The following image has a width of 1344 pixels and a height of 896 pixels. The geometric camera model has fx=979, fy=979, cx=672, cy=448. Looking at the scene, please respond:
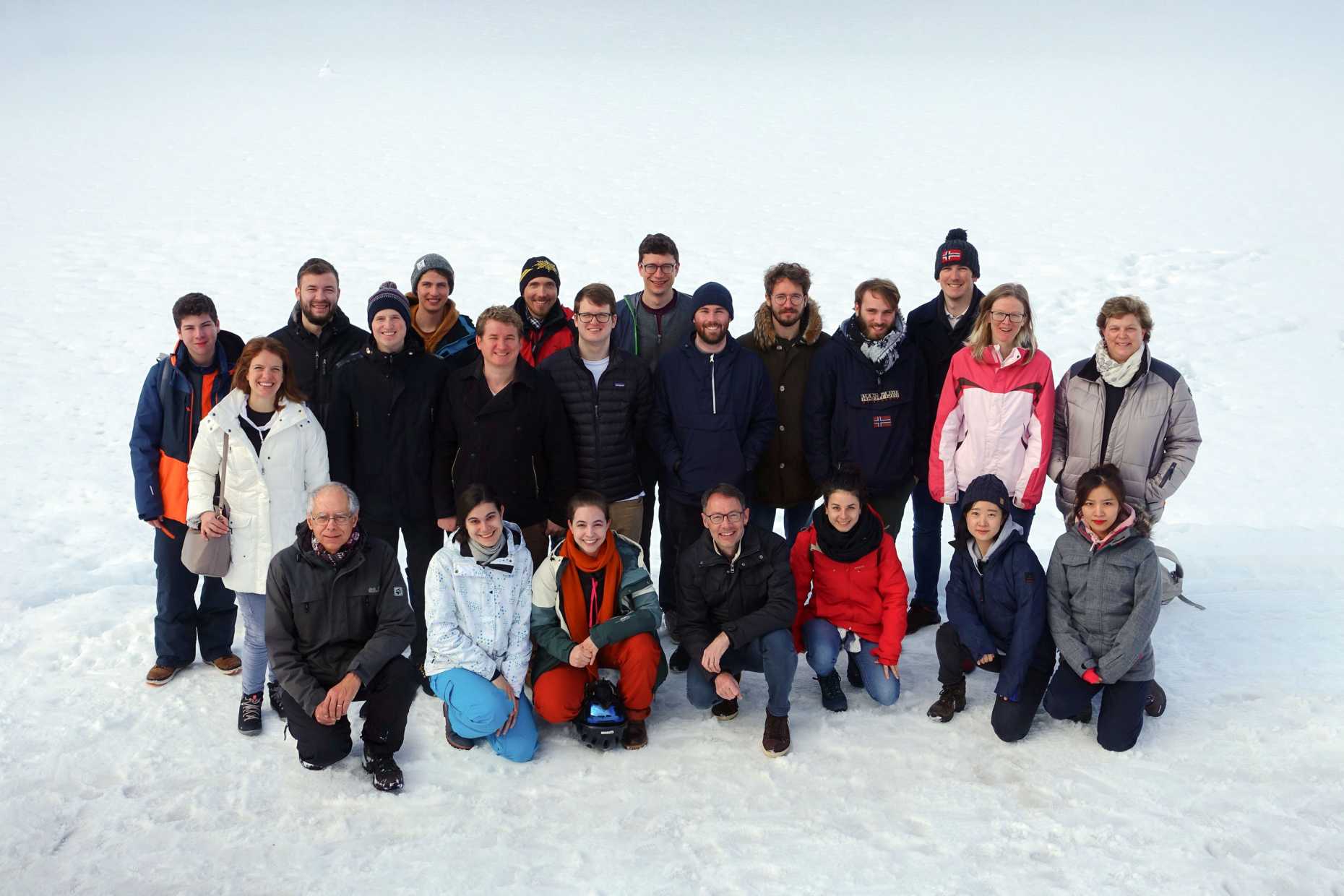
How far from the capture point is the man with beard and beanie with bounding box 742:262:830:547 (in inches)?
207

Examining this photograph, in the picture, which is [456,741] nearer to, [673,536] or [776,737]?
[776,737]

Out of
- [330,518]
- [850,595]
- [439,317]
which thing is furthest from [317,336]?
[850,595]

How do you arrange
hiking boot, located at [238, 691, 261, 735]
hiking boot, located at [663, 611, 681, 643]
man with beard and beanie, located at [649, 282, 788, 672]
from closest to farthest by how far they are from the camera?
hiking boot, located at [238, 691, 261, 735] < hiking boot, located at [663, 611, 681, 643] < man with beard and beanie, located at [649, 282, 788, 672]

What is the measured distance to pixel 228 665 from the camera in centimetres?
514

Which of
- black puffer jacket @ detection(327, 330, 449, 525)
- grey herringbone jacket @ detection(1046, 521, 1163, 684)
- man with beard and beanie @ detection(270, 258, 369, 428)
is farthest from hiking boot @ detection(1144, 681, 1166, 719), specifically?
man with beard and beanie @ detection(270, 258, 369, 428)

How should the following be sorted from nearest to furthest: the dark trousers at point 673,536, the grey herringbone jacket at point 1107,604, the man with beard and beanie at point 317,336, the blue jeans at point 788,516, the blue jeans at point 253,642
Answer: the grey herringbone jacket at point 1107,604
the blue jeans at point 253,642
the man with beard and beanie at point 317,336
the dark trousers at point 673,536
the blue jeans at point 788,516

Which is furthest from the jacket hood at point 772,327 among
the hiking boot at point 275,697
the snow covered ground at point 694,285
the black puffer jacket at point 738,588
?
the hiking boot at point 275,697

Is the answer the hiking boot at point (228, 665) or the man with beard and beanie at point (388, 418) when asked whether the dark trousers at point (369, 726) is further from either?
the hiking boot at point (228, 665)

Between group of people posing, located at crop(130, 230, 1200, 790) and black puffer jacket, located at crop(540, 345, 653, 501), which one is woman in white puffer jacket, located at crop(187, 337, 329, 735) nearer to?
group of people posing, located at crop(130, 230, 1200, 790)

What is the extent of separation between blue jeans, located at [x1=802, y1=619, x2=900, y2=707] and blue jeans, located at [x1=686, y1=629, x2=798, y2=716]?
0.18 metres

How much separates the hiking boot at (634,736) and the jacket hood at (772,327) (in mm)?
2126

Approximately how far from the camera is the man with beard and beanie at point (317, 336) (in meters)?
4.93

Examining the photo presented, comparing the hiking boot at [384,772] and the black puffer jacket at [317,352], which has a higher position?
the black puffer jacket at [317,352]

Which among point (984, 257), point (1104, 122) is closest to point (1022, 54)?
point (1104, 122)
